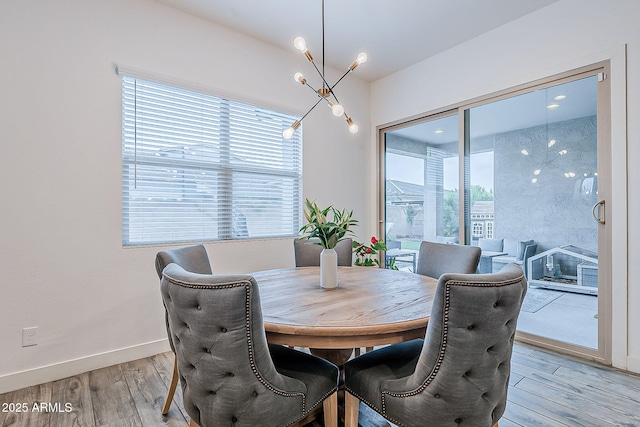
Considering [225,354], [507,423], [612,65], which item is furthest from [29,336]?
[612,65]

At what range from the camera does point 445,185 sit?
→ 11.7ft

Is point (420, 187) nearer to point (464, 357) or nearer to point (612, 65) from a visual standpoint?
point (612, 65)

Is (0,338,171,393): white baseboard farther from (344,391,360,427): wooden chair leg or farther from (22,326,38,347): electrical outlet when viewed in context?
(344,391,360,427): wooden chair leg

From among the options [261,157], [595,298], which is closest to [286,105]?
[261,157]

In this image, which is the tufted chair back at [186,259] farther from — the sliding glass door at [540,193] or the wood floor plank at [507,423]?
the sliding glass door at [540,193]

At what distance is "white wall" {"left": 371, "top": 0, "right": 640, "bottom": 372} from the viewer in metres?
2.27

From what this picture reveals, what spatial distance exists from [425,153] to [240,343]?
3366 mm

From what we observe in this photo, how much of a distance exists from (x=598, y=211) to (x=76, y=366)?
3958mm

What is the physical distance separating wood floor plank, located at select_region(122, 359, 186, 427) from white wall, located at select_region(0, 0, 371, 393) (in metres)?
0.20

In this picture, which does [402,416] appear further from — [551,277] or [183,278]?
[551,277]

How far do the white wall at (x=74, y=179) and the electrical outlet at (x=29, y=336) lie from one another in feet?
0.09

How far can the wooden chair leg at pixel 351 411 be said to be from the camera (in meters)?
1.34

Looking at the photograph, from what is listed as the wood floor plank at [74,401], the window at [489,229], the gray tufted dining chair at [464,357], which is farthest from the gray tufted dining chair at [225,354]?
the window at [489,229]

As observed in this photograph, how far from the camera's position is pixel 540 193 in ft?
9.12
